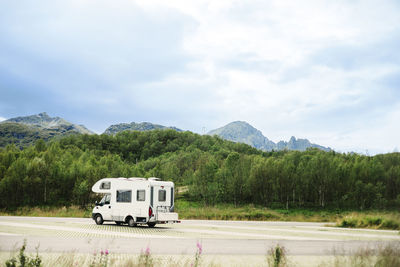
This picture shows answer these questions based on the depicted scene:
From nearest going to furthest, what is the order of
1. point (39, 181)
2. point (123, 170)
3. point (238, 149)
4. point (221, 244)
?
1. point (221, 244)
2. point (39, 181)
3. point (123, 170)
4. point (238, 149)

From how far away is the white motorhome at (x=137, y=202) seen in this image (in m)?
23.0

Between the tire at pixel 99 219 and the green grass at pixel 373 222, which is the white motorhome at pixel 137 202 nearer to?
the tire at pixel 99 219

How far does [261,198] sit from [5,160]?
167ft

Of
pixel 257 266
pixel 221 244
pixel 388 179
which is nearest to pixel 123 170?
pixel 388 179

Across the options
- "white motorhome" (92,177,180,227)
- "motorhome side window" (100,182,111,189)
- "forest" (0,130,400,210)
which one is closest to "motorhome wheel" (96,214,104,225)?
"white motorhome" (92,177,180,227)

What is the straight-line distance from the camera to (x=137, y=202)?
23266 millimetres

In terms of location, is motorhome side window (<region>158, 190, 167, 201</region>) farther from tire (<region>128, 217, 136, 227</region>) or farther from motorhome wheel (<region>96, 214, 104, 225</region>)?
motorhome wheel (<region>96, 214, 104, 225</region>)

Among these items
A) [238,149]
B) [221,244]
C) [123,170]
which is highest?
[238,149]

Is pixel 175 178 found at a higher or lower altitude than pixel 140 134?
lower

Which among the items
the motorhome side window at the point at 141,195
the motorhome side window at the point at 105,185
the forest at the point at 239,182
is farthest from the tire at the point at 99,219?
the forest at the point at 239,182

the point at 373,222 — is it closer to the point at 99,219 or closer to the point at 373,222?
the point at 373,222

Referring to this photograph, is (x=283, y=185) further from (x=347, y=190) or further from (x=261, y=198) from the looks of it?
(x=347, y=190)

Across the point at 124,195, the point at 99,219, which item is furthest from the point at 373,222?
the point at 99,219

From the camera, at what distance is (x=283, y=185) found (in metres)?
79.1
